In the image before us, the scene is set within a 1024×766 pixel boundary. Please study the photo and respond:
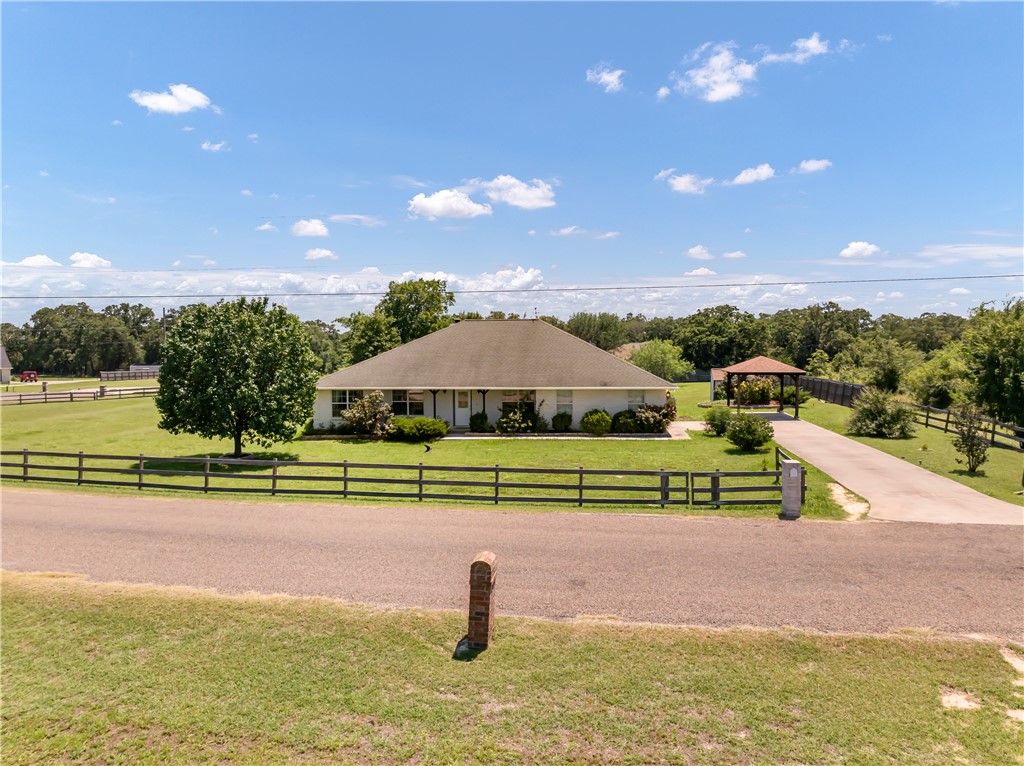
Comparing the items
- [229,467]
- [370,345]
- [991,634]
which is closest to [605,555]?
[991,634]

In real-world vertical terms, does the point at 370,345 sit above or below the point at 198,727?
above

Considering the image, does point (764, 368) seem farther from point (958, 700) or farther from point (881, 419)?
point (958, 700)

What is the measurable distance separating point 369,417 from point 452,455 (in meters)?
7.43

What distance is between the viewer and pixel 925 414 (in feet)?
111

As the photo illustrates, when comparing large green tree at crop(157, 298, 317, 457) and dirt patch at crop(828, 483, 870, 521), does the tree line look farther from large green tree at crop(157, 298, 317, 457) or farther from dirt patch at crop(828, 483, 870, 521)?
dirt patch at crop(828, 483, 870, 521)

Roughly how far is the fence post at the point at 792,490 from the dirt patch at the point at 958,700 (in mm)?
7674

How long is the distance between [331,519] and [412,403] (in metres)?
17.9

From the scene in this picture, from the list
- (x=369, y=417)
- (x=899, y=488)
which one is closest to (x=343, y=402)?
(x=369, y=417)

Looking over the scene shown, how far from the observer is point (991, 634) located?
28.2ft

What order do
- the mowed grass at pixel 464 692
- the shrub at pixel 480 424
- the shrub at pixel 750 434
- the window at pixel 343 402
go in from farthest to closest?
the window at pixel 343 402, the shrub at pixel 480 424, the shrub at pixel 750 434, the mowed grass at pixel 464 692

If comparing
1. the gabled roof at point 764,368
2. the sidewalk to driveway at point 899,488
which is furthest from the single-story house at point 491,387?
the gabled roof at point 764,368

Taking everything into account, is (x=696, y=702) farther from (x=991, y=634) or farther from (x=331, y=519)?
(x=331, y=519)

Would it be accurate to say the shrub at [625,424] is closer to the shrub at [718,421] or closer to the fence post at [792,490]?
the shrub at [718,421]

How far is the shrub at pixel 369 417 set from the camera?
3038cm
